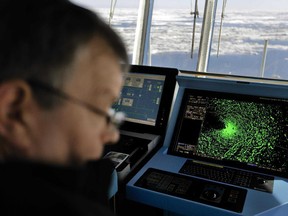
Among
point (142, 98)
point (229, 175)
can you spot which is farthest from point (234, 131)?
point (142, 98)

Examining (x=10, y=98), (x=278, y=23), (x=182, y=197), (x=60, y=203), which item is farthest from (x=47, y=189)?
(x=278, y=23)

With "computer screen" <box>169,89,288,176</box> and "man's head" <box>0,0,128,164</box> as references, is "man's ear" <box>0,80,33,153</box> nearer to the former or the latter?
"man's head" <box>0,0,128,164</box>

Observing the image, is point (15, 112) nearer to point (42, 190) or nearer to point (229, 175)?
point (42, 190)

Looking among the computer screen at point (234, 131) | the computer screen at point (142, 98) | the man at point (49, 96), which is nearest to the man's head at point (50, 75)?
the man at point (49, 96)

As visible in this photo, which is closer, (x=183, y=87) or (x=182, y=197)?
(x=182, y=197)

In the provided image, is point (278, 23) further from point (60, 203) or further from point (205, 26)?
point (60, 203)
